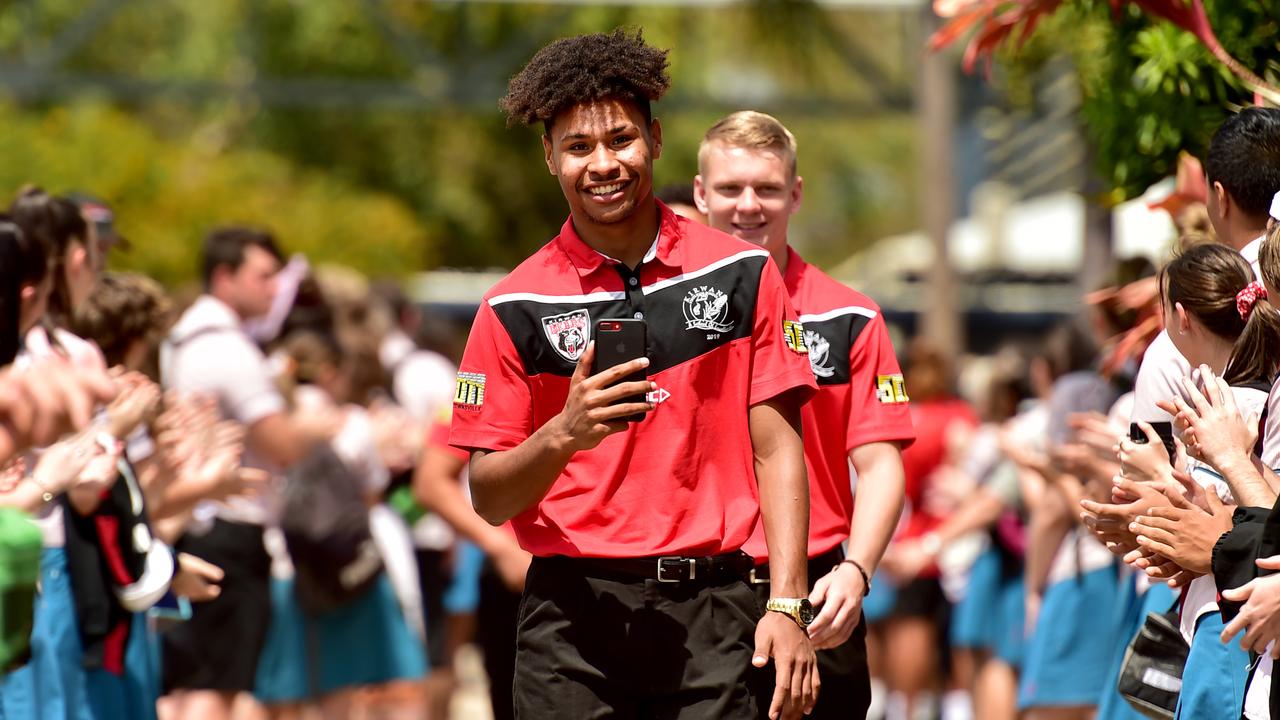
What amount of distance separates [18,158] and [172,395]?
18.8 meters

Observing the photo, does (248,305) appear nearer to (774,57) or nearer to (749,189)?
(749,189)

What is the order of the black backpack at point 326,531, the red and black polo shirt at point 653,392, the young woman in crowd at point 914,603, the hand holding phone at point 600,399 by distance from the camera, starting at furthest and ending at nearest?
1. the young woman in crowd at point 914,603
2. the black backpack at point 326,531
3. the red and black polo shirt at point 653,392
4. the hand holding phone at point 600,399

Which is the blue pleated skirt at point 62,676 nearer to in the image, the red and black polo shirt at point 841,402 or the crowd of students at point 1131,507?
the red and black polo shirt at point 841,402

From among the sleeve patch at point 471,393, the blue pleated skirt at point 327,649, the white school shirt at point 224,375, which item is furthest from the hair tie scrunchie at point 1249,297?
the blue pleated skirt at point 327,649

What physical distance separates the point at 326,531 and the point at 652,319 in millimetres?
4580

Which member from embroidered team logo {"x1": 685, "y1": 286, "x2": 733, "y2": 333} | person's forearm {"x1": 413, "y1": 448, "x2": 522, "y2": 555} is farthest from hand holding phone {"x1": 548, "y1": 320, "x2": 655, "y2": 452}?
person's forearm {"x1": 413, "y1": 448, "x2": 522, "y2": 555}

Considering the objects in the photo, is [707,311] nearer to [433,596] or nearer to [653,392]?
[653,392]

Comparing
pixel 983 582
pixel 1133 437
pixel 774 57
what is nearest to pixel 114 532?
pixel 1133 437

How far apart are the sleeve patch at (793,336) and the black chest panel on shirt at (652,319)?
35 millimetres

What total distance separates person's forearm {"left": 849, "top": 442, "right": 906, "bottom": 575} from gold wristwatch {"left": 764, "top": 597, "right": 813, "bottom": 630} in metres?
0.54

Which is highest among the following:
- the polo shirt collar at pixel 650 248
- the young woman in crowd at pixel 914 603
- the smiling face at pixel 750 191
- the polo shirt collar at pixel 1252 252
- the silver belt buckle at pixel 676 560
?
the smiling face at pixel 750 191

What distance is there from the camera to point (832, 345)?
5.23m

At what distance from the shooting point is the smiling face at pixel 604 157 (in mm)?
4309

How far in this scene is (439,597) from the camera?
404 inches
